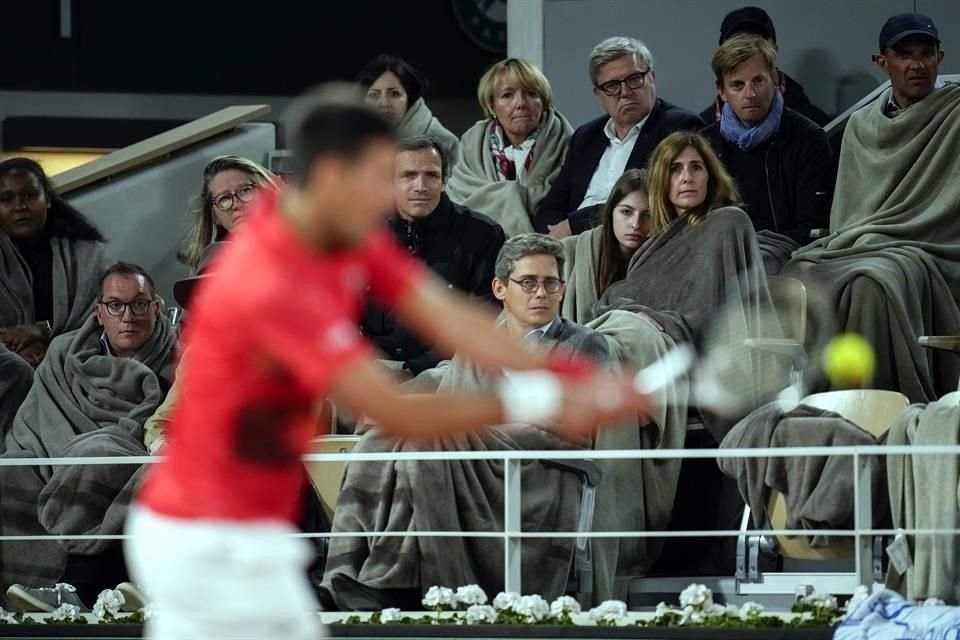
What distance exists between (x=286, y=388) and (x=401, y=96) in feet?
16.7

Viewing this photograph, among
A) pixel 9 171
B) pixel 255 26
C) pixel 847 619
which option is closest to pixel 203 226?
pixel 9 171

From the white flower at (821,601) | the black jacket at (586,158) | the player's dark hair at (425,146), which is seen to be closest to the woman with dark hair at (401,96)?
the black jacket at (586,158)

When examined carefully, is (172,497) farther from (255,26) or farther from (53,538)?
(255,26)

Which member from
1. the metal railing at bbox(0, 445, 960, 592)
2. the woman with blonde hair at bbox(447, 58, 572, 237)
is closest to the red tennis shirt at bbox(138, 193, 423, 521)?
the metal railing at bbox(0, 445, 960, 592)

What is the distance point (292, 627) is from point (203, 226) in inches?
169

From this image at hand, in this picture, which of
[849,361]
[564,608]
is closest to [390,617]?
[564,608]

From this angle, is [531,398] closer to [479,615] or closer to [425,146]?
[479,615]

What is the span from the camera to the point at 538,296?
249 inches

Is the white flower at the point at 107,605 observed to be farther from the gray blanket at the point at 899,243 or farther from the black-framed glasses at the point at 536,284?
the gray blanket at the point at 899,243

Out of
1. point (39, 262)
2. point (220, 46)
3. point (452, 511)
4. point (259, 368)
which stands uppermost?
point (220, 46)

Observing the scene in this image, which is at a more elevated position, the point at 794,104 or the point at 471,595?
the point at 794,104

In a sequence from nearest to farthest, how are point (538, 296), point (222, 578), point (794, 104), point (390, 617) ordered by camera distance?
point (222, 578) → point (390, 617) → point (538, 296) → point (794, 104)

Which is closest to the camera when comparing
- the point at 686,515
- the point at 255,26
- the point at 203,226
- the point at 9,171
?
the point at 686,515

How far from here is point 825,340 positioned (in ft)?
22.6
